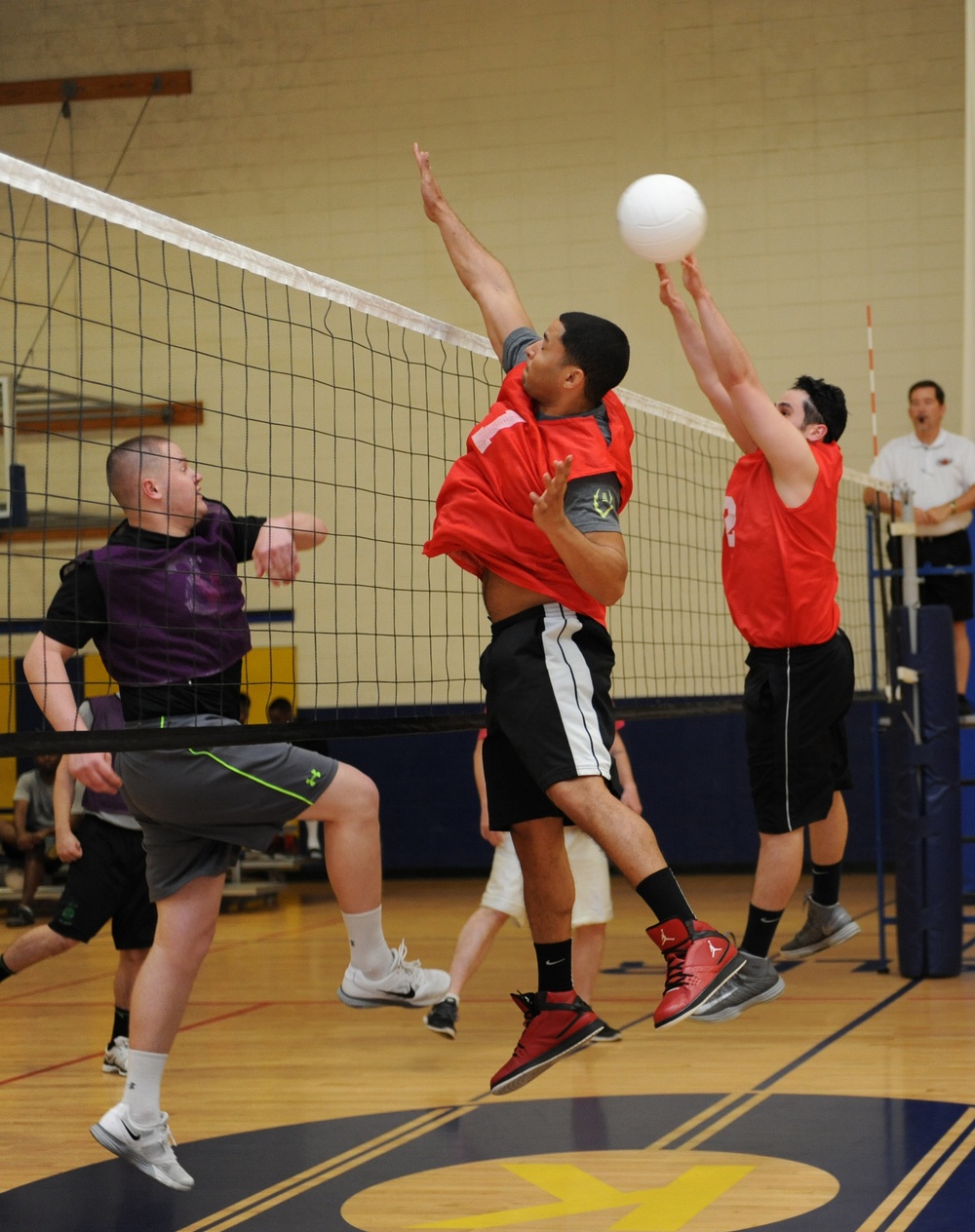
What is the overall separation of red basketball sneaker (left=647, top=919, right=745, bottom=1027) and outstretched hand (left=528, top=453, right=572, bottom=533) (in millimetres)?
966

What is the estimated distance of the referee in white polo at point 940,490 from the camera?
9.91m

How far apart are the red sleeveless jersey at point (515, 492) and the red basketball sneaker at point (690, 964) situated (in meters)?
0.79

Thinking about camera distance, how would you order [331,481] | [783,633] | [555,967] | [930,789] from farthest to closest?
[331,481] → [930,789] → [783,633] → [555,967]

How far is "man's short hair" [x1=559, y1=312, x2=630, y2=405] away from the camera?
3660 mm

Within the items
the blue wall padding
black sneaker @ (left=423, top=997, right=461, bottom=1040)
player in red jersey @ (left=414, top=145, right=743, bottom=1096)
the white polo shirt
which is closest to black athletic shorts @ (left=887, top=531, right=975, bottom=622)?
the white polo shirt

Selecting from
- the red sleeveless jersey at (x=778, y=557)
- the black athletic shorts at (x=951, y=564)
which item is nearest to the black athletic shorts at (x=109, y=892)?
the red sleeveless jersey at (x=778, y=557)

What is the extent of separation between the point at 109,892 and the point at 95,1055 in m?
0.90

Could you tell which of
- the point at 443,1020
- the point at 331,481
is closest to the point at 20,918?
the point at 331,481

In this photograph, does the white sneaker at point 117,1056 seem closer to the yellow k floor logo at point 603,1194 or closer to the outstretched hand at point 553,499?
the yellow k floor logo at point 603,1194

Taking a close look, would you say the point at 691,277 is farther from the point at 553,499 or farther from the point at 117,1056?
the point at 117,1056

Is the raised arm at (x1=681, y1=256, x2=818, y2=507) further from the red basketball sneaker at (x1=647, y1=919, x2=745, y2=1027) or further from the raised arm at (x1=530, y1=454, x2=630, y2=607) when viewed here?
the red basketball sneaker at (x1=647, y1=919, x2=745, y2=1027)

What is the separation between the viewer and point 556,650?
3723 mm

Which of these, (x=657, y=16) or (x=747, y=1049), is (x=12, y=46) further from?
(x=747, y=1049)

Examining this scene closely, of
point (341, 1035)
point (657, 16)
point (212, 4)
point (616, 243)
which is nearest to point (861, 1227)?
→ point (341, 1035)
